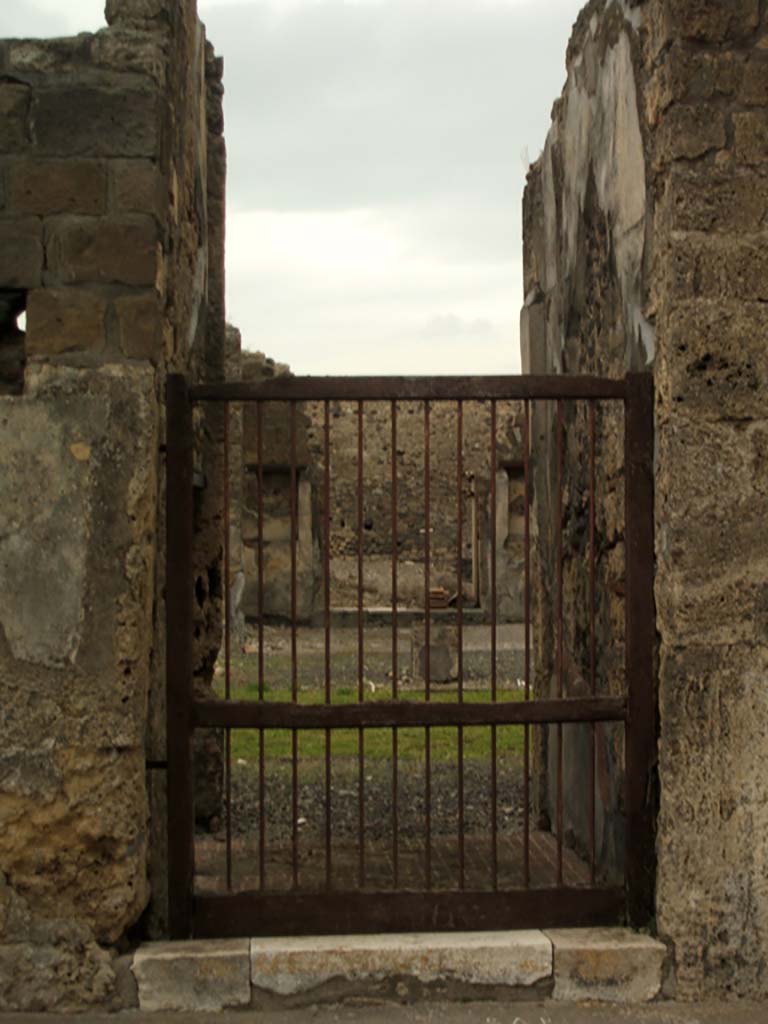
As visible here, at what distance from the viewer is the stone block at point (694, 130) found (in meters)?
3.75

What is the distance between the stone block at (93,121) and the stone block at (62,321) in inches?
16.5

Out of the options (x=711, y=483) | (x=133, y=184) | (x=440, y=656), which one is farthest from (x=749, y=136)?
(x=440, y=656)

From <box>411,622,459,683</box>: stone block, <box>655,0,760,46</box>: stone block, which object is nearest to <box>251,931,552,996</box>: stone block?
<box>655,0,760,46</box>: stone block

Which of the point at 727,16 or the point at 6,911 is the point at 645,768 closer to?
the point at 6,911

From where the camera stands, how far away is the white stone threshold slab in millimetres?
3713

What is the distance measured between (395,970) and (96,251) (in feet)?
7.63

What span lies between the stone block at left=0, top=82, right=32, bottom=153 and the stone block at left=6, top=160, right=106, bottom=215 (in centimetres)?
6

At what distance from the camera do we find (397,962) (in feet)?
12.4

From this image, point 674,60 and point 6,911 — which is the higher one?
point 674,60

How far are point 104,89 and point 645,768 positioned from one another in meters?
2.65

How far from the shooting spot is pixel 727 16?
3.76 m

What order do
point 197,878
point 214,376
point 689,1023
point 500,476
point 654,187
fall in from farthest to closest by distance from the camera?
point 500,476 < point 214,376 < point 197,878 < point 654,187 < point 689,1023

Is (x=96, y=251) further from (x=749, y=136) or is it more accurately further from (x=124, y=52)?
(x=749, y=136)

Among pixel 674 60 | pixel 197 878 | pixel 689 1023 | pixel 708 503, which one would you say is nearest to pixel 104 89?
pixel 674 60
